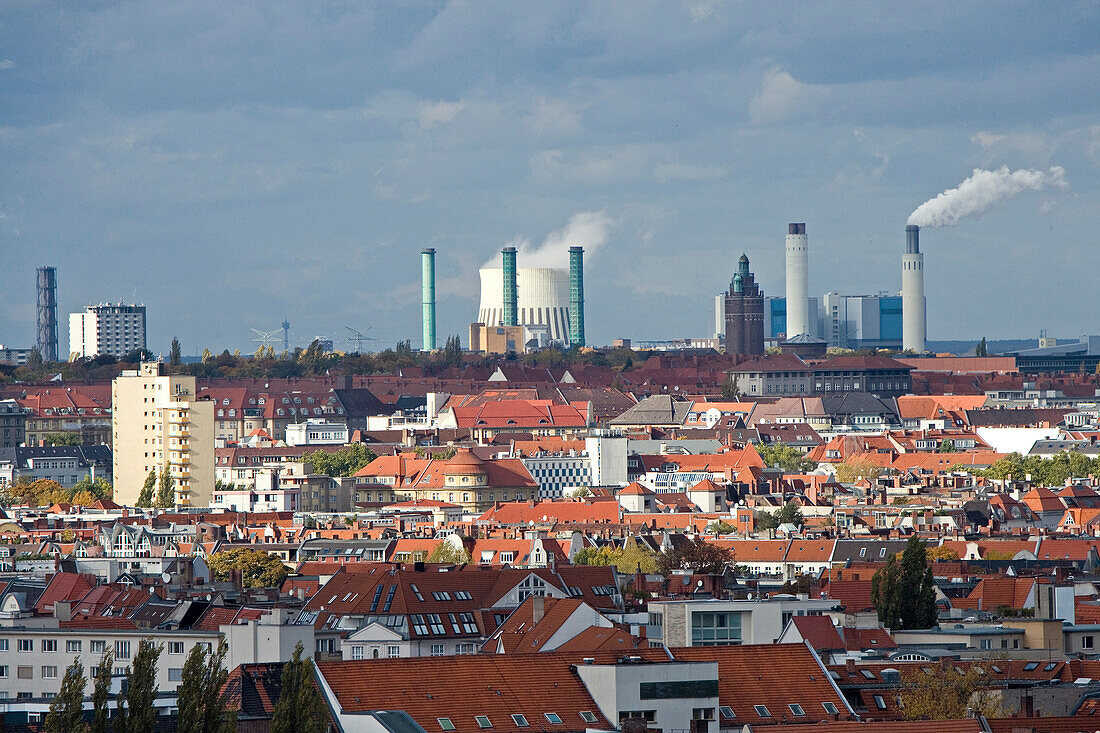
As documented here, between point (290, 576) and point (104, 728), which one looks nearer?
point (104, 728)

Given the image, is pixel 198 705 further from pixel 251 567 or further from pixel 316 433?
pixel 316 433

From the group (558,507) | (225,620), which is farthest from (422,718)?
(558,507)

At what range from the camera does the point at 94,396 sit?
16300cm

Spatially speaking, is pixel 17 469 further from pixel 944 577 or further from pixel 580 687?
pixel 580 687

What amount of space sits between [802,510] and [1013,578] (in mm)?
40541

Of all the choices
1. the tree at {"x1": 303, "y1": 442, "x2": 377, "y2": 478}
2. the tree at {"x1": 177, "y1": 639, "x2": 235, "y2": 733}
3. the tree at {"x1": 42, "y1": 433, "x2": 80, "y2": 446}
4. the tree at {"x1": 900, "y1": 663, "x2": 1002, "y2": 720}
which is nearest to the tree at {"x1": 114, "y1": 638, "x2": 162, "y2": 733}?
the tree at {"x1": 177, "y1": 639, "x2": 235, "y2": 733}

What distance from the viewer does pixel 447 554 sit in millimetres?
70188

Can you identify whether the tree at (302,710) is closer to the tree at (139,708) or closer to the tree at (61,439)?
the tree at (139,708)

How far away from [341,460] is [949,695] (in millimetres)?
96000

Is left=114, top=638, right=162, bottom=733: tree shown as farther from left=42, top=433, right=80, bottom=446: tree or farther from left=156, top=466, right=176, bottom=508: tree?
left=42, top=433, right=80, bottom=446: tree

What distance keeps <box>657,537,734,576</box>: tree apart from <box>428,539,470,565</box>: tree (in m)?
5.23

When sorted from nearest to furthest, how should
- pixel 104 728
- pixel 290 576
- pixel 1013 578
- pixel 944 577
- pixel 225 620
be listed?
pixel 104 728
pixel 225 620
pixel 1013 578
pixel 944 577
pixel 290 576

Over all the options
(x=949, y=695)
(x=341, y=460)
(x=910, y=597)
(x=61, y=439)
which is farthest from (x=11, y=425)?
(x=949, y=695)

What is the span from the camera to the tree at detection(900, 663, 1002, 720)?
29.0m
